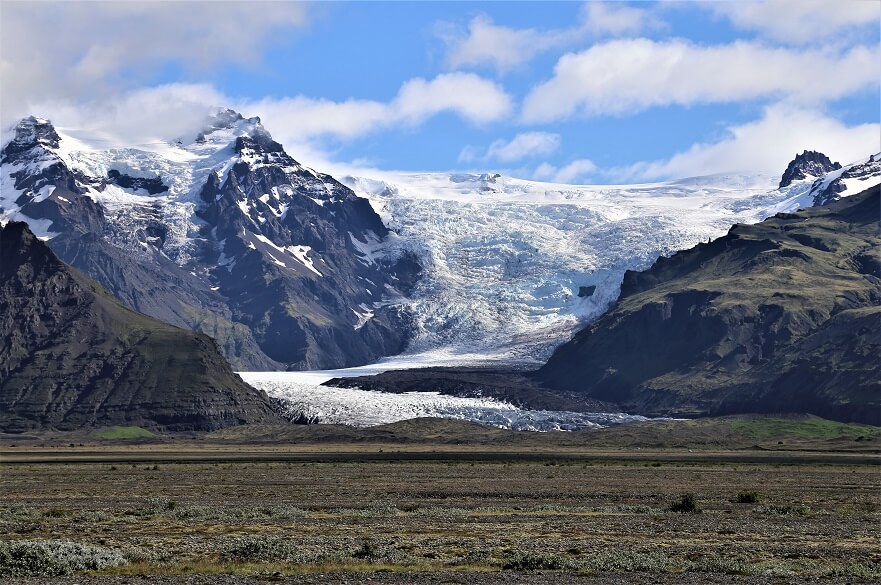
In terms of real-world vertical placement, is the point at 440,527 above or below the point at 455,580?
above

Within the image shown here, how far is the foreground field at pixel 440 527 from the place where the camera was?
182 feet

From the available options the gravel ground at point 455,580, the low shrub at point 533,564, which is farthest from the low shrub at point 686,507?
the gravel ground at point 455,580

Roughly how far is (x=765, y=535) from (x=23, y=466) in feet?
364

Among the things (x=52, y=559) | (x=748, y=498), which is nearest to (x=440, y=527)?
(x=52, y=559)

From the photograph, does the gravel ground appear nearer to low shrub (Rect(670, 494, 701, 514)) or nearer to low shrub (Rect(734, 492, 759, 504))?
low shrub (Rect(670, 494, 701, 514))

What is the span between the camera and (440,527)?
73875 mm

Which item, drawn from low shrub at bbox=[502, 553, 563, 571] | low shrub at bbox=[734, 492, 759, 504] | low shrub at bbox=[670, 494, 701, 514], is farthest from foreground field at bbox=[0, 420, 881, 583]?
low shrub at bbox=[670, 494, 701, 514]

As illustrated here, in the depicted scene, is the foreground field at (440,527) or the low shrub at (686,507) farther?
the low shrub at (686,507)

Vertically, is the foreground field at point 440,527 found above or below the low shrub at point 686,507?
below

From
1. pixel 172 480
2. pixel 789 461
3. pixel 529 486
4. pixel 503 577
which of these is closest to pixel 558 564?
pixel 503 577

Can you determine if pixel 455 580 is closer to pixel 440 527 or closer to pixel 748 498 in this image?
pixel 440 527

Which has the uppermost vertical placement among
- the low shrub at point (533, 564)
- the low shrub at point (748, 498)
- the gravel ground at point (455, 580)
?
the low shrub at point (748, 498)

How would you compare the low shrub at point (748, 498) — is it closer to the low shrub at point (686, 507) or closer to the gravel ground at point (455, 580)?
the low shrub at point (686, 507)

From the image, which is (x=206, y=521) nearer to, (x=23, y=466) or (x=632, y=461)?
(x=23, y=466)
